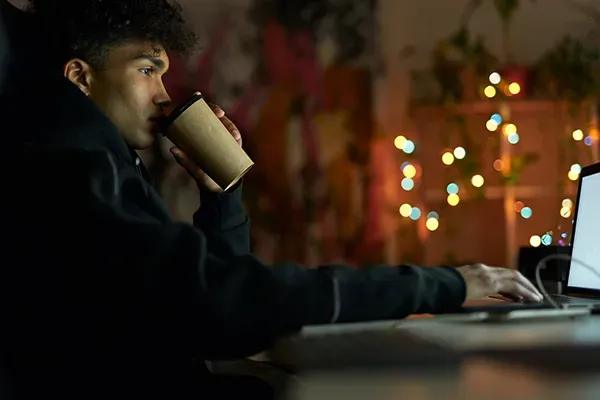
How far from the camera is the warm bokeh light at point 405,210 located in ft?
10.5

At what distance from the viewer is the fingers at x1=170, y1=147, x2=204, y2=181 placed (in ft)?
4.37

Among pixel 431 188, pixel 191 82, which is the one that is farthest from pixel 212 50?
pixel 431 188

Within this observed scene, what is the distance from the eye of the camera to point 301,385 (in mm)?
560

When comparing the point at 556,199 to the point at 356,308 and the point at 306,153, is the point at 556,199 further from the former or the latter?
the point at 356,308

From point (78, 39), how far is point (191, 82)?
2131 mm

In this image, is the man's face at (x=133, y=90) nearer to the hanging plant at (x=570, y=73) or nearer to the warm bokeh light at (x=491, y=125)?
the warm bokeh light at (x=491, y=125)

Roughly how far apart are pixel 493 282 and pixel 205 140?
554 millimetres

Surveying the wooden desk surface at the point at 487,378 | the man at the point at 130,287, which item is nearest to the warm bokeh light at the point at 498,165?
the man at the point at 130,287

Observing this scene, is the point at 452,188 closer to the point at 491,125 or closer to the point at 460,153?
the point at 460,153

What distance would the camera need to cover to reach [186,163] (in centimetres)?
137

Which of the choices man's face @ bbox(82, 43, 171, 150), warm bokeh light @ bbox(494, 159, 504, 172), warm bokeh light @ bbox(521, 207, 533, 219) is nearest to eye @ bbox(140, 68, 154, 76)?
man's face @ bbox(82, 43, 171, 150)

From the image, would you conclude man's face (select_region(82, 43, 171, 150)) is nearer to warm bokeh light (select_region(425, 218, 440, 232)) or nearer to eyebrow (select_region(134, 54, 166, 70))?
eyebrow (select_region(134, 54, 166, 70))

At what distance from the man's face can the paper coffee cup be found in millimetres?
50

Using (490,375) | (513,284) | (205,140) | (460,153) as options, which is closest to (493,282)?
(513,284)
